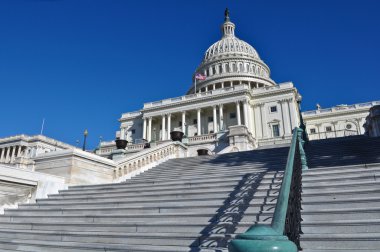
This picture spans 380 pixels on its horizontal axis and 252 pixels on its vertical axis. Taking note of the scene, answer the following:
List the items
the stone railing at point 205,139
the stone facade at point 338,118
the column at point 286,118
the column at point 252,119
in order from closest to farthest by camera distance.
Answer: the stone railing at point 205,139 → the column at point 286,118 → the column at point 252,119 → the stone facade at point 338,118

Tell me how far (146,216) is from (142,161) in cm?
761

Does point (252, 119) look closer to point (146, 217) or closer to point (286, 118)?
point (286, 118)

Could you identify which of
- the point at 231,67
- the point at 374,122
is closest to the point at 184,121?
the point at 231,67

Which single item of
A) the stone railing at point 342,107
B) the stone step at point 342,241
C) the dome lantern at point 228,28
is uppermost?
the dome lantern at point 228,28

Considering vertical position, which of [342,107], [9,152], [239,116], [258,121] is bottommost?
[258,121]

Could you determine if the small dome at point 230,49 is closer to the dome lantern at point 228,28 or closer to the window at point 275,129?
the dome lantern at point 228,28

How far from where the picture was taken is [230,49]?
8819cm

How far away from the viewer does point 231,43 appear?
91.6 metres

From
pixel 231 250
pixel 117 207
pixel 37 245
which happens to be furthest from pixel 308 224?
pixel 37 245

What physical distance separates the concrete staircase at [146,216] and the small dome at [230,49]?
80.7m

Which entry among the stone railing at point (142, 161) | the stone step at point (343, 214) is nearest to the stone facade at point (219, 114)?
the stone railing at point (142, 161)

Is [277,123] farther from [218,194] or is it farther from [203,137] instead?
[218,194]

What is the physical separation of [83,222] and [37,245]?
118 centimetres

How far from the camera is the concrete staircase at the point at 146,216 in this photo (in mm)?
5281
